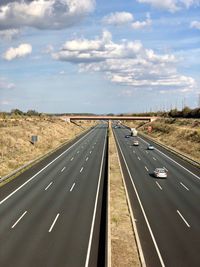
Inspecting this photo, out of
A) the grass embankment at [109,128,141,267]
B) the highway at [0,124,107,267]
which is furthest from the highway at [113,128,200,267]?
the highway at [0,124,107,267]

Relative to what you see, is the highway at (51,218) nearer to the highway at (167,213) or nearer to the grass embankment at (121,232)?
the grass embankment at (121,232)

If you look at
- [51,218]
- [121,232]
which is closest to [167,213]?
[121,232]

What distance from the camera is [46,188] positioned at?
42.6 m

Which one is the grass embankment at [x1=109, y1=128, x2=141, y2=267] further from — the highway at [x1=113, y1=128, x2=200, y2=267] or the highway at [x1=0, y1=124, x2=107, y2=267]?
the highway at [x1=0, y1=124, x2=107, y2=267]

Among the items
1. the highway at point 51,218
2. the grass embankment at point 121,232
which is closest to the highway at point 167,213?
the grass embankment at point 121,232

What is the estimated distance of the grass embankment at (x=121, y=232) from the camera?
21531 millimetres

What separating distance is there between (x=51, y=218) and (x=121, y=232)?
22.6 ft

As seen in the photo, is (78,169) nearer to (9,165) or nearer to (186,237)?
(9,165)

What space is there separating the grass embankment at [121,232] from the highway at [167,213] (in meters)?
0.76

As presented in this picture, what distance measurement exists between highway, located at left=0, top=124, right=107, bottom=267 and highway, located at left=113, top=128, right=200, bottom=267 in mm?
3379

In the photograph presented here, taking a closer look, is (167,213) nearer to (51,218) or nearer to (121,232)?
(121,232)

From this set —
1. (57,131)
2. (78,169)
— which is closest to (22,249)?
(78,169)

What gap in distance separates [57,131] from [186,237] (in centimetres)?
11343

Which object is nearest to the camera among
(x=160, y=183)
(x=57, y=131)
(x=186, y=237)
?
(x=186, y=237)
